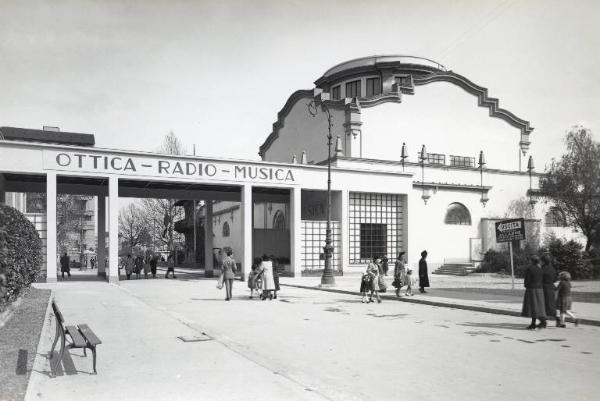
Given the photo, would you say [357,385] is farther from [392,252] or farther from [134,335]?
[392,252]

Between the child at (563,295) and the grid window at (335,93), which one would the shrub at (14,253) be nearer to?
the child at (563,295)

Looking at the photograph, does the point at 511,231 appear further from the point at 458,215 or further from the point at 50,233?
the point at 50,233

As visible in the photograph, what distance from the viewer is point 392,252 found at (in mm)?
33625

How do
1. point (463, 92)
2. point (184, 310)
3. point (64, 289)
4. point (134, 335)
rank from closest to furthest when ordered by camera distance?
point (134, 335) → point (184, 310) → point (64, 289) → point (463, 92)

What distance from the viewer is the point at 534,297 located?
1122 cm

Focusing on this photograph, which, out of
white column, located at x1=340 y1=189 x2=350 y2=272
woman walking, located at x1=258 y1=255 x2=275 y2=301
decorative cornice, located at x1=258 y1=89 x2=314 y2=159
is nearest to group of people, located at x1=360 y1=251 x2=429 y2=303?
woman walking, located at x1=258 y1=255 x2=275 y2=301

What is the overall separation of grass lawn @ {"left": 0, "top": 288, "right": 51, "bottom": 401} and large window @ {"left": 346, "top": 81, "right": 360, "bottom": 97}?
104 feet

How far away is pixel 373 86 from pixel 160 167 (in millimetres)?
21286

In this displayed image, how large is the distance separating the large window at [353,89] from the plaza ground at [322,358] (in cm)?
3060

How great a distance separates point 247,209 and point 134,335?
18.6m

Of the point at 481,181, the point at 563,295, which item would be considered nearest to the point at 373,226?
the point at 481,181

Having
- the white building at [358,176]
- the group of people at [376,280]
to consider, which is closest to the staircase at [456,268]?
the white building at [358,176]

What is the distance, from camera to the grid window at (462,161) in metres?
38.8

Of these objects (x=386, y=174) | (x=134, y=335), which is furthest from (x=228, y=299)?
(x=386, y=174)
